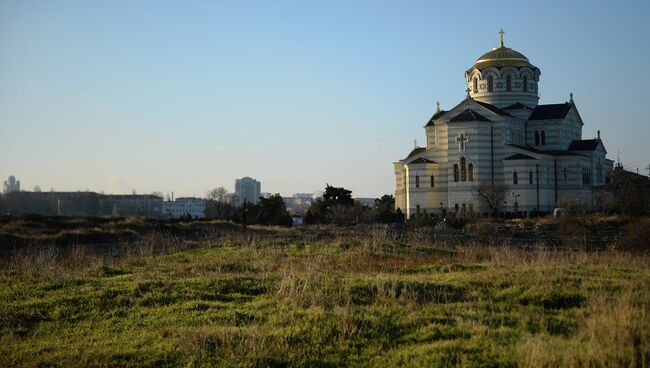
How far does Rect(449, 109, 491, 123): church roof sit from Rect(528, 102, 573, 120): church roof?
6790mm

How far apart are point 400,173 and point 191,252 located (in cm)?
3964

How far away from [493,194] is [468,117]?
6.93 metres

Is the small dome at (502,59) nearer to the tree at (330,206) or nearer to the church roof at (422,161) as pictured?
the church roof at (422,161)

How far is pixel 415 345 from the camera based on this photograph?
9531 millimetres

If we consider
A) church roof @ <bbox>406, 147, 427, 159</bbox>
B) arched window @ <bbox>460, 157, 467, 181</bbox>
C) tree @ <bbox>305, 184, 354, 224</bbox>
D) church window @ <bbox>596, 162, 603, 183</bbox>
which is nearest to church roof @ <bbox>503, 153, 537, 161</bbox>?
arched window @ <bbox>460, 157, 467, 181</bbox>

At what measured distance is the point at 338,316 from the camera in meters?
10.8

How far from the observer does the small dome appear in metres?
58.8

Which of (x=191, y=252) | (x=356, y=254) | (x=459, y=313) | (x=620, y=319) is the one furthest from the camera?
(x=191, y=252)

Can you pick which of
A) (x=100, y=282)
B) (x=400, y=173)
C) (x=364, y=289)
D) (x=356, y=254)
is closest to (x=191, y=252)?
(x=356, y=254)

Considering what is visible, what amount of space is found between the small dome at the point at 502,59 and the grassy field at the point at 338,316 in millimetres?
44042

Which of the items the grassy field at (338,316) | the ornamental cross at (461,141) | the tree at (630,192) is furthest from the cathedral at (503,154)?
the grassy field at (338,316)

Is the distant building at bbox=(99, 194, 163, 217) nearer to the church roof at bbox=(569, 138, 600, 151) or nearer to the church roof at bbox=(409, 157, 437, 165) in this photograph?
the church roof at bbox=(409, 157, 437, 165)

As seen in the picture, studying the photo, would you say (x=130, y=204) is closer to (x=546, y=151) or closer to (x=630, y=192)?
(x=546, y=151)

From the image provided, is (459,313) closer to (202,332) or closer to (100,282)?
(202,332)
